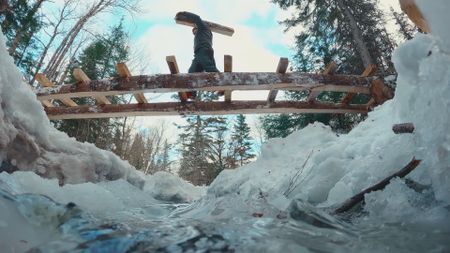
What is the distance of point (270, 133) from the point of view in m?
14.6

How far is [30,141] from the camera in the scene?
13.9 ft

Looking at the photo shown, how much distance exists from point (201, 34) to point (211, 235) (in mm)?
6746

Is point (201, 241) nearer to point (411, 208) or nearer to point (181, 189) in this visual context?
point (411, 208)

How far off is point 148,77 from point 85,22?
12377mm

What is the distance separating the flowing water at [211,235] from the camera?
1.63 metres

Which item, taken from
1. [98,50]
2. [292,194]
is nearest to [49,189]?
[292,194]

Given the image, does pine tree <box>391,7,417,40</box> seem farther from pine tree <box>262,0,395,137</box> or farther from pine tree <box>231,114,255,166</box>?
pine tree <box>231,114,255,166</box>

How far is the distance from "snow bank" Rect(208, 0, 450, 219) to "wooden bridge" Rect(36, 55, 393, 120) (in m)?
1.86

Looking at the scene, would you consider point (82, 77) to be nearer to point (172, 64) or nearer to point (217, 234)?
point (172, 64)

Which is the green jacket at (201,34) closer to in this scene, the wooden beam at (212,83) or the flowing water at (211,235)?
the wooden beam at (212,83)

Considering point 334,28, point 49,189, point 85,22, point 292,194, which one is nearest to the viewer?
point 49,189

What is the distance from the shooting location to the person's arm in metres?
8.09

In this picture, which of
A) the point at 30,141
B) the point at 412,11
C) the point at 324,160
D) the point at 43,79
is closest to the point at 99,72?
the point at 43,79

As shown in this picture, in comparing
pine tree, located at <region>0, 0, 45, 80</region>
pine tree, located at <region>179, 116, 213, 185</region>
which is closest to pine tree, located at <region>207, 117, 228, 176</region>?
pine tree, located at <region>179, 116, 213, 185</region>
